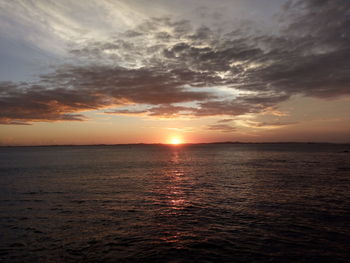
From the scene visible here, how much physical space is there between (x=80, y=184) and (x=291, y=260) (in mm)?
40288

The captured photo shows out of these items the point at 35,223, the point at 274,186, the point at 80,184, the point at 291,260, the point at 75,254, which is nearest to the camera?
the point at 291,260

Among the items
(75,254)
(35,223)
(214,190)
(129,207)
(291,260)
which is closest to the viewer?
(291,260)

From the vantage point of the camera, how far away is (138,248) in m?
17.6

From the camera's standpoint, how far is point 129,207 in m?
29.0

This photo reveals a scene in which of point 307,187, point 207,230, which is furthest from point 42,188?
point 307,187

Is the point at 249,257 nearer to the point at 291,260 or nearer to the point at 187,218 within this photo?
the point at 291,260

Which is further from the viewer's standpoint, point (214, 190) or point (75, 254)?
point (214, 190)

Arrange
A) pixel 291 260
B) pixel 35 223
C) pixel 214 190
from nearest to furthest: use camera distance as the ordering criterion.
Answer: pixel 291 260 → pixel 35 223 → pixel 214 190

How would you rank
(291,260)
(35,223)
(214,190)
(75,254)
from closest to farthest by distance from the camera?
(291,260), (75,254), (35,223), (214,190)

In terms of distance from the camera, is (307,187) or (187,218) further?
(307,187)

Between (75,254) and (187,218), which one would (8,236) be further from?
(187,218)

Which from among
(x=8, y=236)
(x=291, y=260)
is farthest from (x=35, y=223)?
(x=291, y=260)

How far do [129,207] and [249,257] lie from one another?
16717 millimetres

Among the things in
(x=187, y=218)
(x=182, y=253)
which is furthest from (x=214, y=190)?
(x=182, y=253)
